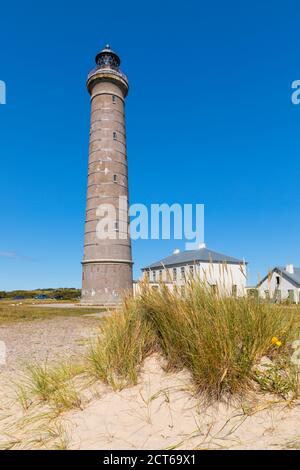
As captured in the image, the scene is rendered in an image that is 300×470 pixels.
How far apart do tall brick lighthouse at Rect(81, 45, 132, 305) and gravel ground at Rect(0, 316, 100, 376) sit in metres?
15.3

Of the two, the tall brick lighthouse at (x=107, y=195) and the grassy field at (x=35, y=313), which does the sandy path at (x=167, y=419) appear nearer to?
the grassy field at (x=35, y=313)

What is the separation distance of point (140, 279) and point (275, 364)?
101 inches

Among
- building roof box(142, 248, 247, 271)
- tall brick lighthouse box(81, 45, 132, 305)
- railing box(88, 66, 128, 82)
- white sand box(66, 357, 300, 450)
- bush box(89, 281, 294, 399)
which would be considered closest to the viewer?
white sand box(66, 357, 300, 450)

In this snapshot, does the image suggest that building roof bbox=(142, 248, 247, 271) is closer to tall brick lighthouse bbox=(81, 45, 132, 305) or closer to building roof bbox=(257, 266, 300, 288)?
building roof bbox=(257, 266, 300, 288)

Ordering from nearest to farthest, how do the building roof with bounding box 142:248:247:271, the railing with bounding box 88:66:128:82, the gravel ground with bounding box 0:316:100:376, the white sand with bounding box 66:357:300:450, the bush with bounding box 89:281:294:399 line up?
the white sand with bounding box 66:357:300:450 < the bush with bounding box 89:281:294:399 < the gravel ground with bounding box 0:316:100:376 < the railing with bounding box 88:66:128:82 < the building roof with bounding box 142:248:247:271

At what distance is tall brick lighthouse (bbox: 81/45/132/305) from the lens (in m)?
28.1

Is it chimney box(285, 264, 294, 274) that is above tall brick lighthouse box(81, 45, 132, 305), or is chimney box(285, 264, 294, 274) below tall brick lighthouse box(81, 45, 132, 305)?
below

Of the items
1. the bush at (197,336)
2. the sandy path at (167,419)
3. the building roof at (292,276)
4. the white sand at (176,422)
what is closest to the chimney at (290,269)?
the building roof at (292,276)

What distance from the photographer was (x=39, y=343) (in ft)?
29.8

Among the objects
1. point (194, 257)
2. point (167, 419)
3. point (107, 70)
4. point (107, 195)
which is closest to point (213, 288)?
point (167, 419)

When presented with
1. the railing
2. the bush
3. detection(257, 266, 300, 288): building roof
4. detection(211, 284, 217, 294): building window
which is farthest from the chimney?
detection(211, 284, 217, 294): building window

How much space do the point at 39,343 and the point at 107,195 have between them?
69.7 ft

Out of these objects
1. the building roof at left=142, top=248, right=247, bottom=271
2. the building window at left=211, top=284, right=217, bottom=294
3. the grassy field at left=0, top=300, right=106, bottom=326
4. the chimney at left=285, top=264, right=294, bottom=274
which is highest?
the building roof at left=142, top=248, right=247, bottom=271
